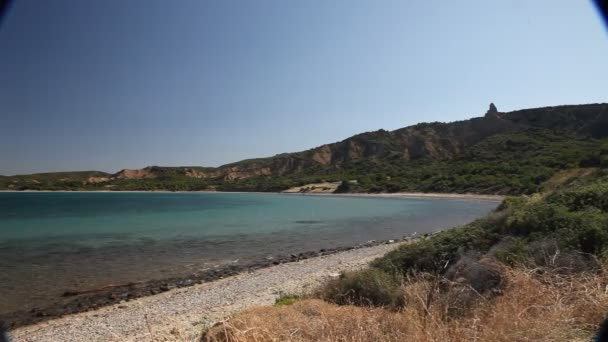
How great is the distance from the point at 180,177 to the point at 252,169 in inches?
1193

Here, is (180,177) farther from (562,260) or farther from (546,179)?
(562,260)

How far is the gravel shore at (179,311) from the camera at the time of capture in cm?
723

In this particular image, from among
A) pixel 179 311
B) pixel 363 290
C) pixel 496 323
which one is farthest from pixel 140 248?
pixel 496 323

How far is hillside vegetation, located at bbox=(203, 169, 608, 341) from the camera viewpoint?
2980 mm

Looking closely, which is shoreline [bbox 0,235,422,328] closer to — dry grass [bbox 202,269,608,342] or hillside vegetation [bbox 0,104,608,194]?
dry grass [bbox 202,269,608,342]

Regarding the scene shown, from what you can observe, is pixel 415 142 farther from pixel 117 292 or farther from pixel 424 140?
pixel 117 292

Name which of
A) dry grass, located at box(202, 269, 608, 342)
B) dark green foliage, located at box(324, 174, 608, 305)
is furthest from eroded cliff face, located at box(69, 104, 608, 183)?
dry grass, located at box(202, 269, 608, 342)

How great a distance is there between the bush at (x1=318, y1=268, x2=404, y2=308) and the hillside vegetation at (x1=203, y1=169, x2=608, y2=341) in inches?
0.8

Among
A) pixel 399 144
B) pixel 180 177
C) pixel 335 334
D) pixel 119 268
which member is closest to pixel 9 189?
pixel 180 177

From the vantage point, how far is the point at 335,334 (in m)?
3.24

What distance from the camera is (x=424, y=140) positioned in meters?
112

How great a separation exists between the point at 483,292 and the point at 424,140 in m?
113

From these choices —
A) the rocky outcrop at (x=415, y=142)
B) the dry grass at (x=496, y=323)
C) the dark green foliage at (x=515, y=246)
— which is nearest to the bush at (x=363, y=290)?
the dark green foliage at (x=515, y=246)

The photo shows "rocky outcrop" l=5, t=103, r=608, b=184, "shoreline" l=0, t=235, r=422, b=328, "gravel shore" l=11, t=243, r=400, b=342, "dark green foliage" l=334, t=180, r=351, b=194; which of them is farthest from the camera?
"rocky outcrop" l=5, t=103, r=608, b=184
